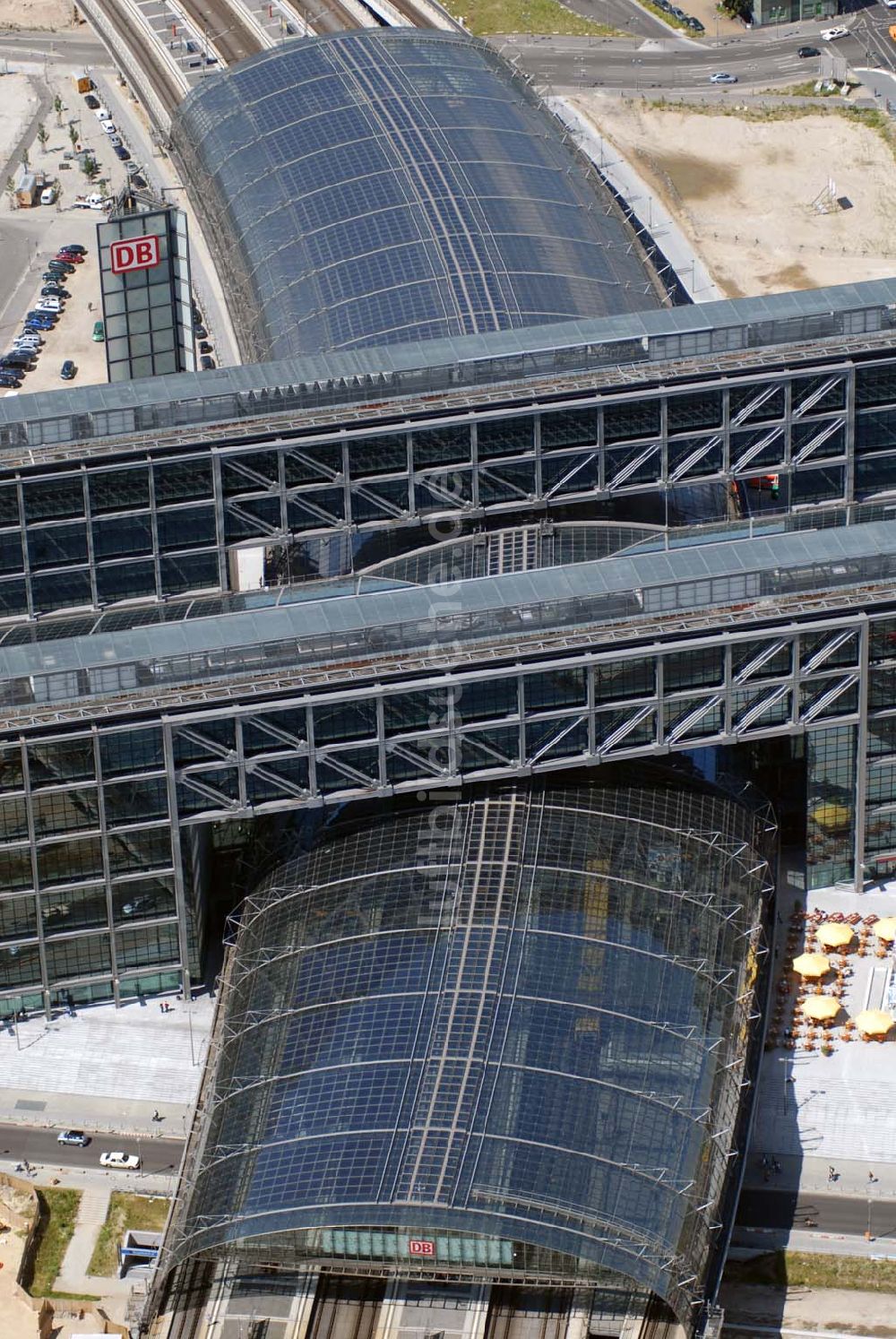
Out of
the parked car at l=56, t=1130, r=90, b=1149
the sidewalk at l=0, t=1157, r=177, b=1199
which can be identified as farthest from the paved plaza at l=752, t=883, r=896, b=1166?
the parked car at l=56, t=1130, r=90, b=1149

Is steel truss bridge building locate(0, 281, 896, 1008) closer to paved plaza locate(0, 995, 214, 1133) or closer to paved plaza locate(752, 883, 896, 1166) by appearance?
paved plaza locate(0, 995, 214, 1133)

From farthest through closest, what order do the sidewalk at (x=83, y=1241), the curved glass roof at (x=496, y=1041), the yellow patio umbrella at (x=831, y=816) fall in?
the yellow patio umbrella at (x=831, y=816), the sidewalk at (x=83, y=1241), the curved glass roof at (x=496, y=1041)

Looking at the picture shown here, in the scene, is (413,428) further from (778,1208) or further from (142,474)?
(778,1208)

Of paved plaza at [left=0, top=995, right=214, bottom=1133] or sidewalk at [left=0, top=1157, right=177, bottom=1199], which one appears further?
paved plaza at [left=0, top=995, right=214, bottom=1133]

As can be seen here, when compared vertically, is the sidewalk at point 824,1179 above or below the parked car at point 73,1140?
above

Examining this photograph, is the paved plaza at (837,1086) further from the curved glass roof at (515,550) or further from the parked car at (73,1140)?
the parked car at (73,1140)

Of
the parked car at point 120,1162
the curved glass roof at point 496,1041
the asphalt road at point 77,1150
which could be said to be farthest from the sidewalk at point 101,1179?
the curved glass roof at point 496,1041

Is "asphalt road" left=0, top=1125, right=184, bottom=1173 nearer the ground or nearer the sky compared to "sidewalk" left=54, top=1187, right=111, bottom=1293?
nearer the sky
